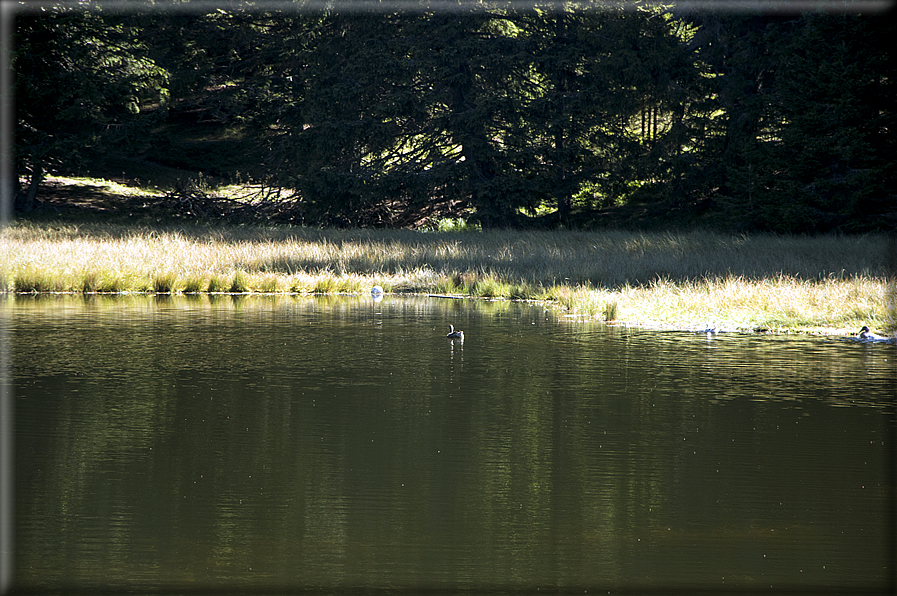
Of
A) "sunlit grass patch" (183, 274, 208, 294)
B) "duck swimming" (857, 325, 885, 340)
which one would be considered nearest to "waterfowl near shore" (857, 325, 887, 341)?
"duck swimming" (857, 325, 885, 340)

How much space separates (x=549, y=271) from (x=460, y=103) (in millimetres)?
17759

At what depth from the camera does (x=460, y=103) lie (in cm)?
3506

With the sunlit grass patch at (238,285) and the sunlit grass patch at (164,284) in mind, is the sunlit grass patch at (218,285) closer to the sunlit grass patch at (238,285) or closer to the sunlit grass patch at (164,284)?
the sunlit grass patch at (238,285)

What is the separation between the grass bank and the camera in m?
13.5

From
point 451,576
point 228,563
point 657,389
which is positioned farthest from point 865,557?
point 657,389

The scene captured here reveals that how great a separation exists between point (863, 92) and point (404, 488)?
79.2 feet

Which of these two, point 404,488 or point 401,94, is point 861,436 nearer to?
point 404,488

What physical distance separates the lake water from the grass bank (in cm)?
275

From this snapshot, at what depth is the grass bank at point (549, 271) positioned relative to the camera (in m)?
13.5

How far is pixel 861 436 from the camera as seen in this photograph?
6797 mm

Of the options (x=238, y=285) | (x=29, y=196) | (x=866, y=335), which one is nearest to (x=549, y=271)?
(x=238, y=285)

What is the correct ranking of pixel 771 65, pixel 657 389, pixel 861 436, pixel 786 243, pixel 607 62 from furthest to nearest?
pixel 607 62 → pixel 771 65 → pixel 786 243 → pixel 657 389 → pixel 861 436

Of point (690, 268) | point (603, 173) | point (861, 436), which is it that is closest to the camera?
point (861, 436)

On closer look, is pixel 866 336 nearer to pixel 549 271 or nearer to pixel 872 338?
pixel 872 338
